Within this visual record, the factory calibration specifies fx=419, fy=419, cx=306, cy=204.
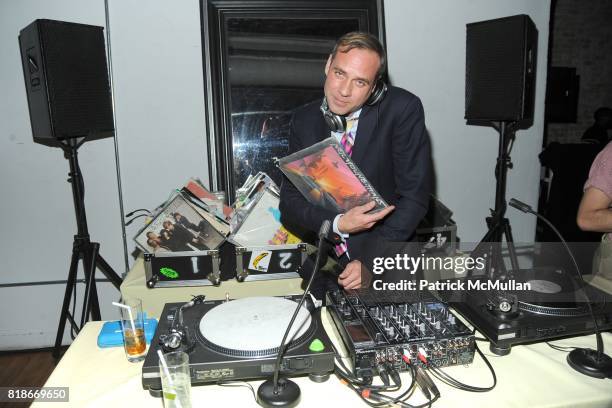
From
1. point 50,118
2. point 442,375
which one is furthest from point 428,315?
point 50,118

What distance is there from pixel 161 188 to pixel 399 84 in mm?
1724

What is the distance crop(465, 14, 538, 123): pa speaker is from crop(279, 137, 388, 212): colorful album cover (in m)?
1.51

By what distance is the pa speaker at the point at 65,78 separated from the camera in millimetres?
2055

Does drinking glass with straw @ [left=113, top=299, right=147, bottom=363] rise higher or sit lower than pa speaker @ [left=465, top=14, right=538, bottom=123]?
lower

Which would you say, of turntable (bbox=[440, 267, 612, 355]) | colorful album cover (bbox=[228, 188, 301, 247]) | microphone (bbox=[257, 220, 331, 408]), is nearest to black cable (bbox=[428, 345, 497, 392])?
turntable (bbox=[440, 267, 612, 355])

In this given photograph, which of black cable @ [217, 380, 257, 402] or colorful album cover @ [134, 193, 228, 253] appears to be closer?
black cable @ [217, 380, 257, 402]

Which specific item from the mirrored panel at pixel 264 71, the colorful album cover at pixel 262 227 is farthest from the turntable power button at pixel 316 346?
the mirrored panel at pixel 264 71

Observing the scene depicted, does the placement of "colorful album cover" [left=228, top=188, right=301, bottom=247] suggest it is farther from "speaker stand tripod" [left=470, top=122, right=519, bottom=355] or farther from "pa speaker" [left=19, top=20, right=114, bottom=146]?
"speaker stand tripod" [left=470, top=122, right=519, bottom=355]

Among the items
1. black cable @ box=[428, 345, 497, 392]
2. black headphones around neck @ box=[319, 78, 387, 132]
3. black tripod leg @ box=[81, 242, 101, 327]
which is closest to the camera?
black cable @ box=[428, 345, 497, 392]

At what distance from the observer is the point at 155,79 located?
2.59 meters

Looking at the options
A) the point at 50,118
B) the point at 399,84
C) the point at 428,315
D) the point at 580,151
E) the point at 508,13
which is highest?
the point at 508,13

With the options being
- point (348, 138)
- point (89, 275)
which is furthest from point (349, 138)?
point (89, 275)

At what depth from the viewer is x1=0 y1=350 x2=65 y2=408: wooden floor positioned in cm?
237

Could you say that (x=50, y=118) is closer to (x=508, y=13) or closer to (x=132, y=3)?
(x=132, y=3)
